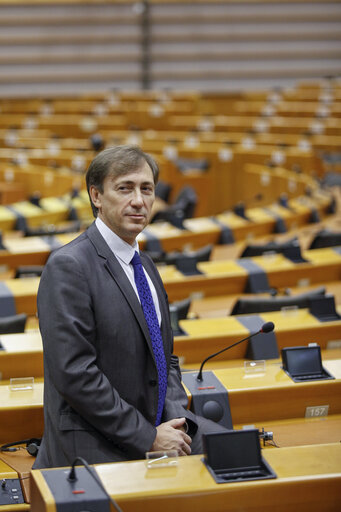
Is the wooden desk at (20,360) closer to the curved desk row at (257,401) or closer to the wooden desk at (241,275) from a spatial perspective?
the curved desk row at (257,401)

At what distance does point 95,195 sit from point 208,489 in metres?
0.76

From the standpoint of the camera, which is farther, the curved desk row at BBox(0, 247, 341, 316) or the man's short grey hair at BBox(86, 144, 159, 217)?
the curved desk row at BBox(0, 247, 341, 316)

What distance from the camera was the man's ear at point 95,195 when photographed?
6.05 ft

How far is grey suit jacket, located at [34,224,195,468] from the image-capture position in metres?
1.71

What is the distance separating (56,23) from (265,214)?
7995 mm

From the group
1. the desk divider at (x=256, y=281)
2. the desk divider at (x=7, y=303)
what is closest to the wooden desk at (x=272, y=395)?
the desk divider at (x=7, y=303)

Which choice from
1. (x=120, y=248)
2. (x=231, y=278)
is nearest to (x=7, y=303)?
(x=231, y=278)

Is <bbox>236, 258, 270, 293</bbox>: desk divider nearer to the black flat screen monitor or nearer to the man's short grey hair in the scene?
the black flat screen monitor

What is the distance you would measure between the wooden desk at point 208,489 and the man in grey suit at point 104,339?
0.61ft

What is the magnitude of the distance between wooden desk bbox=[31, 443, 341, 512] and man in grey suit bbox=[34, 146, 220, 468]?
185 millimetres

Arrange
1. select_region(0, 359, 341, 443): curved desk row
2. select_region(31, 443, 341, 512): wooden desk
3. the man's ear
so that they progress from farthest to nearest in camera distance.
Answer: select_region(0, 359, 341, 443): curved desk row
the man's ear
select_region(31, 443, 341, 512): wooden desk

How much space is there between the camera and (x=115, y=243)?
73.2 inches

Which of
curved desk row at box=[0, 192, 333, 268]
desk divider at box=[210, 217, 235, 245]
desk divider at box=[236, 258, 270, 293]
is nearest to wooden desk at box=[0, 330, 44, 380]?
desk divider at box=[236, 258, 270, 293]

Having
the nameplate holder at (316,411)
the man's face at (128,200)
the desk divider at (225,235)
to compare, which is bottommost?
the desk divider at (225,235)
